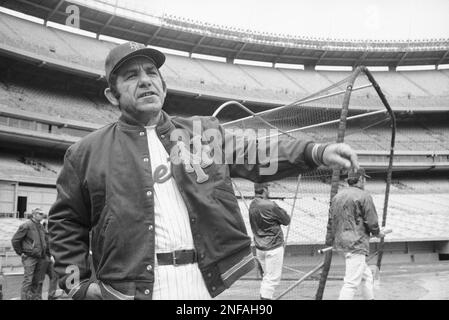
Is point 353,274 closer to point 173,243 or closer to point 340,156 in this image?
point 173,243

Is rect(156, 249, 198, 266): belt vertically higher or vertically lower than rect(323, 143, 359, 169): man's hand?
lower

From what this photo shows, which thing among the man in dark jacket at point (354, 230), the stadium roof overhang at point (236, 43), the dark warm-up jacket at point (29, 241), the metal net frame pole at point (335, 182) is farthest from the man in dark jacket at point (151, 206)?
the stadium roof overhang at point (236, 43)

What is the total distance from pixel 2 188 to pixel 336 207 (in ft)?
67.4

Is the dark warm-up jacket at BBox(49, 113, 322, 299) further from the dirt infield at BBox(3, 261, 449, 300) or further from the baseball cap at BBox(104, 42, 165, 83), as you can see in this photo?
the dirt infield at BBox(3, 261, 449, 300)

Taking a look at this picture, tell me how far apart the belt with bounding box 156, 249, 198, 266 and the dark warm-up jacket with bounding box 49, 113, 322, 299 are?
0.21ft

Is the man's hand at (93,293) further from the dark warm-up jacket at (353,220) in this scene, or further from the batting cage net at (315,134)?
the dark warm-up jacket at (353,220)

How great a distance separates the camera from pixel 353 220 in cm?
584

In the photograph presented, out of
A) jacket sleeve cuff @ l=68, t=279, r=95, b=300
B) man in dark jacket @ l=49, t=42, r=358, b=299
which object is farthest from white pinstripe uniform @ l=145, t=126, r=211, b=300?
jacket sleeve cuff @ l=68, t=279, r=95, b=300

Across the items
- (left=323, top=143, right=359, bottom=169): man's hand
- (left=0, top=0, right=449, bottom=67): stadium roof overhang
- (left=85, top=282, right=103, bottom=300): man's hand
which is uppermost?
(left=0, top=0, right=449, bottom=67): stadium roof overhang

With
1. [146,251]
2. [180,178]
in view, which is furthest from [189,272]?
[180,178]

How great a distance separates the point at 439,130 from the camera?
122 ft

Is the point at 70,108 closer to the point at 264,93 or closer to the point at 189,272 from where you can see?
the point at 264,93

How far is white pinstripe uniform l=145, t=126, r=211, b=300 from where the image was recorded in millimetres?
2246

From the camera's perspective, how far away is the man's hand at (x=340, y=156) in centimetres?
190
